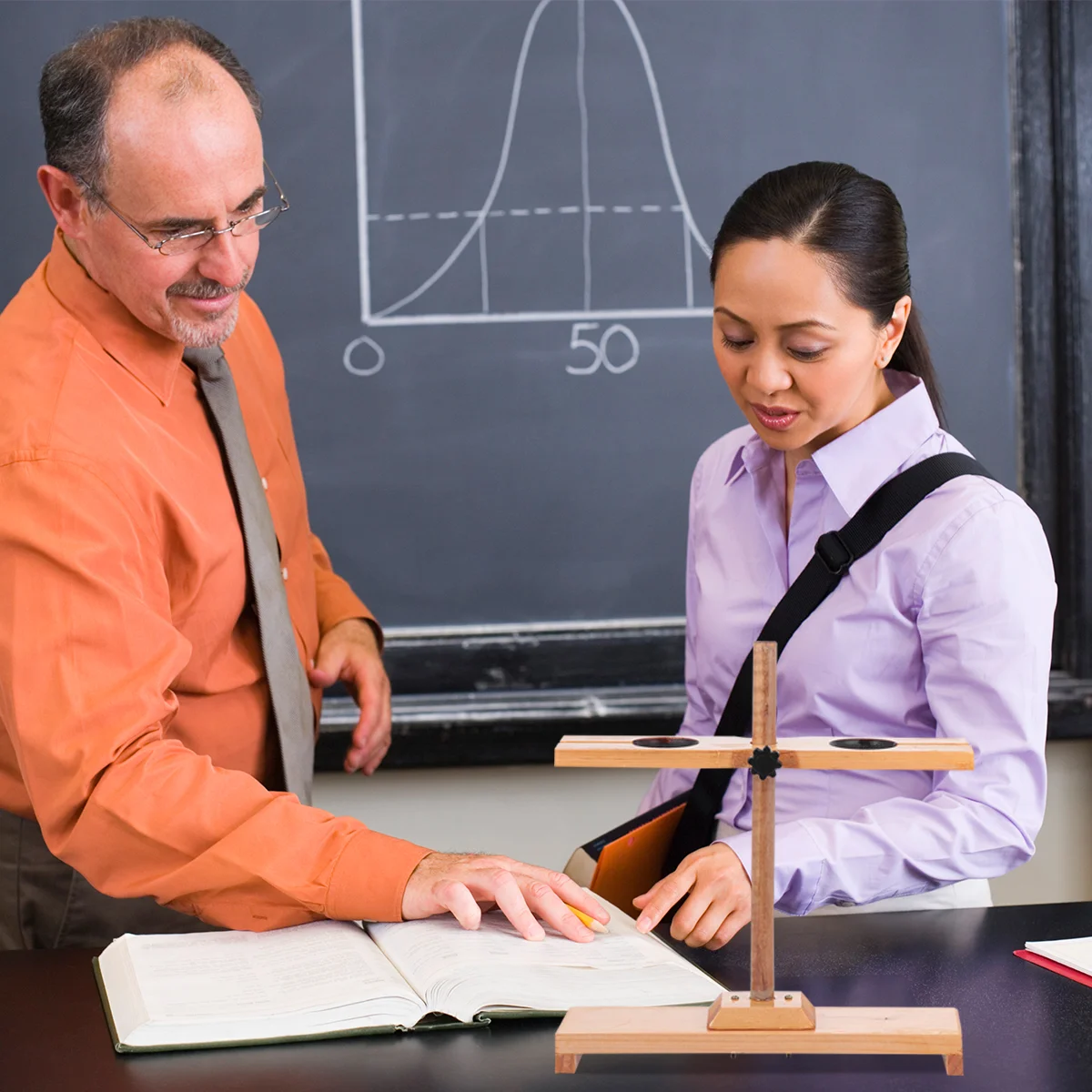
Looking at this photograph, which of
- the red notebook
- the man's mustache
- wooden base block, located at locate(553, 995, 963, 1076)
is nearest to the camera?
wooden base block, located at locate(553, 995, 963, 1076)

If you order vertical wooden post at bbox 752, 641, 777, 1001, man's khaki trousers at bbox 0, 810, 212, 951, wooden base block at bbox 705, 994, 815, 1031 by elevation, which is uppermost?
vertical wooden post at bbox 752, 641, 777, 1001

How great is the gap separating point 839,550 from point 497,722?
96 cm

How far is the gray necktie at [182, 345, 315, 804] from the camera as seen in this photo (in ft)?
5.45

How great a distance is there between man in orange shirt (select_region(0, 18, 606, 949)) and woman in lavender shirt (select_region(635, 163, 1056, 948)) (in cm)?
34

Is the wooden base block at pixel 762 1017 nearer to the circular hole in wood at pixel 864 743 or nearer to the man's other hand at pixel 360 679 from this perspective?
the circular hole in wood at pixel 864 743

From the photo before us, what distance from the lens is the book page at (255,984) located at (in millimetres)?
1104

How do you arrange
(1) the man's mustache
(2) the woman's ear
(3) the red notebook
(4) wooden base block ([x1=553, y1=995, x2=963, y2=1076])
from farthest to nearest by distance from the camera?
(2) the woman's ear < (1) the man's mustache < (3) the red notebook < (4) wooden base block ([x1=553, y1=995, x2=963, y2=1076])

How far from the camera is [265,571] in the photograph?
167 cm

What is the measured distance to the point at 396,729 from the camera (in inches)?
92.8

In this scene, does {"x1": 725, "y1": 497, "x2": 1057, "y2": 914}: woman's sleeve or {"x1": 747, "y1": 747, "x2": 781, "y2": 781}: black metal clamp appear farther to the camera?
{"x1": 725, "y1": 497, "x2": 1057, "y2": 914}: woman's sleeve

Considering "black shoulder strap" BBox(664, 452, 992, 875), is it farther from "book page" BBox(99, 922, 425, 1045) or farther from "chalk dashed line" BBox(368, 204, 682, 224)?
"chalk dashed line" BBox(368, 204, 682, 224)

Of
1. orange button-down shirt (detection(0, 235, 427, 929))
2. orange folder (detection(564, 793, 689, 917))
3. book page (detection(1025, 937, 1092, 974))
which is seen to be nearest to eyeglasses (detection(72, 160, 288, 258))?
orange button-down shirt (detection(0, 235, 427, 929))

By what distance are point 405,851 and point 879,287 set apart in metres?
0.87

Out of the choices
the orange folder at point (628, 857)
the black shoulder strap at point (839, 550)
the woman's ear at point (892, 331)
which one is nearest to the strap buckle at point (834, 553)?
the black shoulder strap at point (839, 550)
